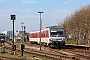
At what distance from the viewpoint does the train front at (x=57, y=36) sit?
35375 millimetres

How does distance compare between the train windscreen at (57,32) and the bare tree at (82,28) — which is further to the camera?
the bare tree at (82,28)

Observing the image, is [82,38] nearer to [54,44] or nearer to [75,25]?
[75,25]

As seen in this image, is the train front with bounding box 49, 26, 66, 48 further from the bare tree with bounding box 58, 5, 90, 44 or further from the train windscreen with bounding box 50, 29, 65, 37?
the bare tree with bounding box 58, 5, 90, 44

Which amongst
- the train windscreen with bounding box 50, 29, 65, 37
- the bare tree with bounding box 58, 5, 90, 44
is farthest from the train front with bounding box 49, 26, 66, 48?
the bare tree with bounding box 58, 5, 90, 44

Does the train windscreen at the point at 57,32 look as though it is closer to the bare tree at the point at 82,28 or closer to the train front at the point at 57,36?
the train front at the point at 57,36

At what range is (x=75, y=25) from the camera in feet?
207

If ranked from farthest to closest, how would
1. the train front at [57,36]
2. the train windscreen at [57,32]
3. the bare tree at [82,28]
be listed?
1. the bare tree at [82,28]
2. the train windscreen at [57,32]
3. the train front at [57,36]

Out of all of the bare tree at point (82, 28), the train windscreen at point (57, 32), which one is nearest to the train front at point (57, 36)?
the train windscreen at point (57, 32)

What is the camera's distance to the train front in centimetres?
3538

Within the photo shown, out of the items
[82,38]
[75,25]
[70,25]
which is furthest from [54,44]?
[70,25]

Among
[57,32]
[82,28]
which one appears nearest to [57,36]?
[57,32]

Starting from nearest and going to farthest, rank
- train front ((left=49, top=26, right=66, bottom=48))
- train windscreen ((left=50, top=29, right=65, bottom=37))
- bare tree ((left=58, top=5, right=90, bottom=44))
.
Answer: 1. train front ((left=49, top=26, right=66, bottom=48))
2. train windscreen ((left=50, top=29, right=65, bottom=37))
3. bare tree ((left=58, top=5, right=90, bottom=44))

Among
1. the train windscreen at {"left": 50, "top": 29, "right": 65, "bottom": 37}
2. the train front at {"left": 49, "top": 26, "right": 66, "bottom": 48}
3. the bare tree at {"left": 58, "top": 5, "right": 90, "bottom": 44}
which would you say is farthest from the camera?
the bare tree at {"left": 58, "top": 5, "right": 90, "bottom": 44}

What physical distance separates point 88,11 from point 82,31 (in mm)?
5853
